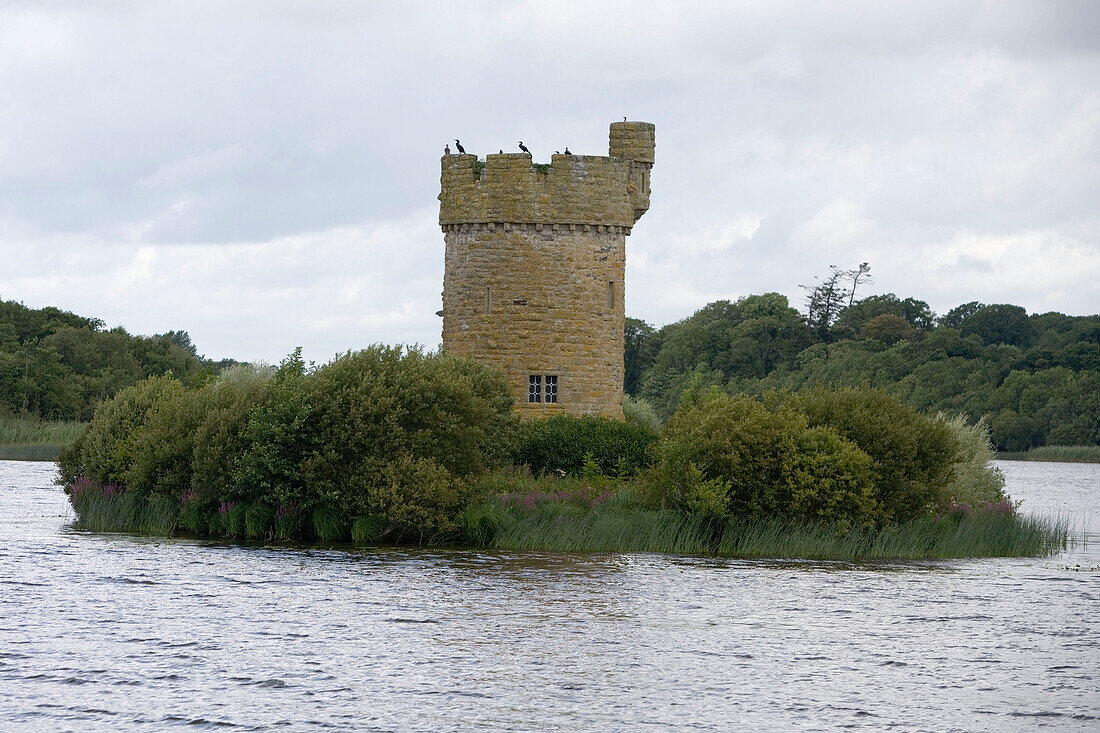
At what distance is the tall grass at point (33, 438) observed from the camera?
2114 inches

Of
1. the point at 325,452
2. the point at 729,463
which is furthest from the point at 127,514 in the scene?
the point at 729,463

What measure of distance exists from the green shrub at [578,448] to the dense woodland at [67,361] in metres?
28.5

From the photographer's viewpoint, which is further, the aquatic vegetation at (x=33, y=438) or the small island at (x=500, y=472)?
the aquatic vegetation at (x=33, y=438)

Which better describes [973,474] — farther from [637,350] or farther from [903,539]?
[637,350]

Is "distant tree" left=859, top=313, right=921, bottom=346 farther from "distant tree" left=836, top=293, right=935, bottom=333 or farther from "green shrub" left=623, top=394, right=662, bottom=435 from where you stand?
"green shrub" left=623, top=394, right=662, bottom=435

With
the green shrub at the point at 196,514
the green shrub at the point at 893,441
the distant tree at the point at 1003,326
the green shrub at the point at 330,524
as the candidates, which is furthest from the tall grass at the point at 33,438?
the distant tree at the point at 1003,326

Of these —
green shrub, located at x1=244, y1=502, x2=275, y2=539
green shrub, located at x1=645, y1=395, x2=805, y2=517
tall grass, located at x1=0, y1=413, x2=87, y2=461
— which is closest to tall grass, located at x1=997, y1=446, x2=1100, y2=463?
tall grass, located at x1=0, y1=413, x2=87, y2=461

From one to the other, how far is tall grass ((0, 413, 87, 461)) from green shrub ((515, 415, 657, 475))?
25093 mm

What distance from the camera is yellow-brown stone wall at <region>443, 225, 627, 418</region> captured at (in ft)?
113

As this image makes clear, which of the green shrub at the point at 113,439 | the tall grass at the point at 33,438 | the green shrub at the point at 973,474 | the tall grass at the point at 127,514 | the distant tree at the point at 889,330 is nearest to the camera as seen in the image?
the tall grass at the point at 127,514

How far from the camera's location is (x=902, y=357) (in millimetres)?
83750

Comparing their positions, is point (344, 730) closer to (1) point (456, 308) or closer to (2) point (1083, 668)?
(2) point (1083, 668)

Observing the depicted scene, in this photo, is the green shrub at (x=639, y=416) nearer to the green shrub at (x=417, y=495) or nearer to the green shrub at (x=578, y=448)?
the green shrub at (x=578, y=448)

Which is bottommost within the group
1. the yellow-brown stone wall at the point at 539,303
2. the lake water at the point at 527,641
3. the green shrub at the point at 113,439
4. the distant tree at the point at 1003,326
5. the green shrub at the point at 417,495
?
the lake water at the point at 527,641
